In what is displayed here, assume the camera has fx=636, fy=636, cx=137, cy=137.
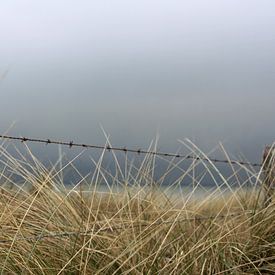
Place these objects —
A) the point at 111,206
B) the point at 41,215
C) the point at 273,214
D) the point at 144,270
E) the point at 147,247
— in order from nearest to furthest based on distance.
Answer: the point at 144,270, the point at 147,247, the point at 41,215, the point at 273,214, the point at 111,206

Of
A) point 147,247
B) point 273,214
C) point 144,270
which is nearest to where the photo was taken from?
point 144,270

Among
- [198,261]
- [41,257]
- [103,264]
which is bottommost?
[198,261]

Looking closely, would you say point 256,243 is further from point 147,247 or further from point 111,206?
point 111,206

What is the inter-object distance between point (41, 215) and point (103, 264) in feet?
1.49

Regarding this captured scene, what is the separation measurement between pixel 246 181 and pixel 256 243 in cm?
54

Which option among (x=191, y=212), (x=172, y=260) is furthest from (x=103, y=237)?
(x=191, y=212)

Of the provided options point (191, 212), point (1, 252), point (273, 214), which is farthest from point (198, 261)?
point (1, 252)

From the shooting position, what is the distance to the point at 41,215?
288cm

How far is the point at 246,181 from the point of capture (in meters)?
3.45

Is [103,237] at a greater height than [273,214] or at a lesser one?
greater

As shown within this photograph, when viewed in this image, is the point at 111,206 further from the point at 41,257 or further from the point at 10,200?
the point at 41,257

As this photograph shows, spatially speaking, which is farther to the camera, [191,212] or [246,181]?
[246,181]

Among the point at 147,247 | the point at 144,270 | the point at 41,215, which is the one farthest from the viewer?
the point at 41,215

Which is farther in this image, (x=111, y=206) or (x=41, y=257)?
(x=111, y=206)
